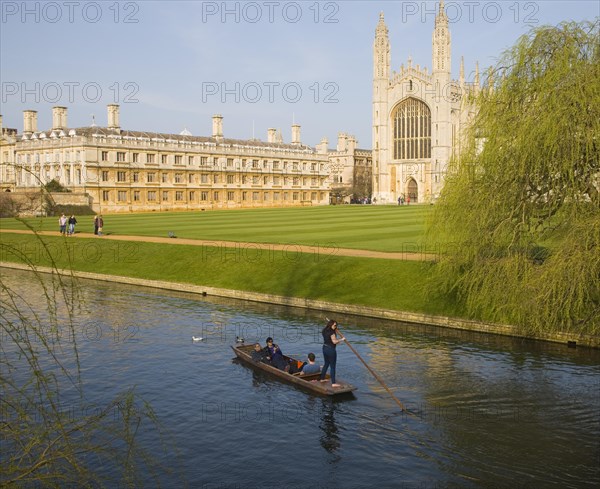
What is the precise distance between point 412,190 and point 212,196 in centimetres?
3507

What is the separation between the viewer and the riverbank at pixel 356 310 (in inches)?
747

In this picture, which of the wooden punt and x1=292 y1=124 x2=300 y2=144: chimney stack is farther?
x1=292 y1=124 x2=300 y2=144: chimney stack

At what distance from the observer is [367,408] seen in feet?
45.3

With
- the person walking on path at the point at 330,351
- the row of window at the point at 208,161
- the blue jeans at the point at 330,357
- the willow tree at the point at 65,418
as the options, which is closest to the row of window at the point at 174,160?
the row of window at the point at 208,161

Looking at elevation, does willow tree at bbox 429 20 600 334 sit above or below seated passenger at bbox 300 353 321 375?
above

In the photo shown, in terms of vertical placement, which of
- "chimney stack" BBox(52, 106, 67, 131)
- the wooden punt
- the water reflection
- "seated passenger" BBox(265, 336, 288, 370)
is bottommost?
the water reflection

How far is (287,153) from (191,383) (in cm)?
8937

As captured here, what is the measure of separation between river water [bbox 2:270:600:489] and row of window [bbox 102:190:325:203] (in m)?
58.9

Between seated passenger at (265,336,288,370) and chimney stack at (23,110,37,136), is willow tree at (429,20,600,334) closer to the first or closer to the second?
seated passenger at (265,336,288,370)

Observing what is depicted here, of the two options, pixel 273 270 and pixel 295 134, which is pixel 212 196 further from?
pixel 273 270

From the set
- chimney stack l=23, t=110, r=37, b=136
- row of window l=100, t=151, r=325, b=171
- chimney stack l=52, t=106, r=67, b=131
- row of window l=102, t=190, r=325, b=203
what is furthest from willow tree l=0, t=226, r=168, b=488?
chimney stack l=23, t=110, r=37, b=136

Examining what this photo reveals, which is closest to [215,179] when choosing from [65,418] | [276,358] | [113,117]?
[113,117]

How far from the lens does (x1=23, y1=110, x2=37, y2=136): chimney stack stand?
86375 mm

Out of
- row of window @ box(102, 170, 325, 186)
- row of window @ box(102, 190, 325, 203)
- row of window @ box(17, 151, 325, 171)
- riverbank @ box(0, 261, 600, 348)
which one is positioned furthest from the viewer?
row of window @ box(102, 170, 325, 186)
